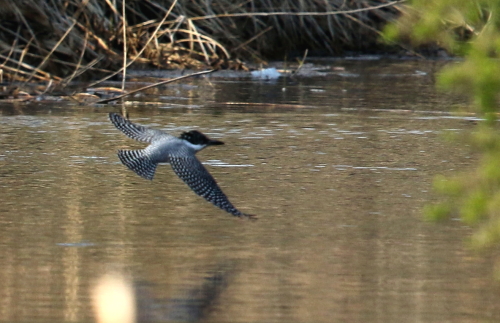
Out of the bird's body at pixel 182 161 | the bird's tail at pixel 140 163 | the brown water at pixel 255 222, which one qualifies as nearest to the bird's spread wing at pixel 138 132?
the bird's body at pixel 182 161

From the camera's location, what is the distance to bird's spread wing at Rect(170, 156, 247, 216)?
459 centimetres

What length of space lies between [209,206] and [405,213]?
96cm

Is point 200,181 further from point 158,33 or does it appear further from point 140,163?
point 158,33

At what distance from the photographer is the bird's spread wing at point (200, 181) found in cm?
459

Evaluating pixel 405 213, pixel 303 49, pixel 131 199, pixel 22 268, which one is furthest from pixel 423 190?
pixel 303 49

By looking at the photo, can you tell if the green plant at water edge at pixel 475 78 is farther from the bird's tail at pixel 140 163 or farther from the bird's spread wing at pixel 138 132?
the bird's spread wing at pixel 138 132

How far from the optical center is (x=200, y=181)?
15.4 feet

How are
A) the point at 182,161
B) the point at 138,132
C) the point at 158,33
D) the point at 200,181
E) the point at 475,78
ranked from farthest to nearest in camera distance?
the point at 158,33 < the point at 138,132 < the point at 182,161 < the point at 200,181 < the point at 475,78

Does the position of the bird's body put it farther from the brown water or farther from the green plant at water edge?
the green plant at water edge

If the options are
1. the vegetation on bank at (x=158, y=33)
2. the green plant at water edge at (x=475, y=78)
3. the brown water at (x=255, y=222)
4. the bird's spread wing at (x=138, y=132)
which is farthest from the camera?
the vegetation on bank at (x=158, y=33)

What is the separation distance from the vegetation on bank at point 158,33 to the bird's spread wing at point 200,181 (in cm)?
465

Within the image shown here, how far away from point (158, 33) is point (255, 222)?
745 centimetres

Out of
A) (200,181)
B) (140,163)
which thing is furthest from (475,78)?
(140,163)

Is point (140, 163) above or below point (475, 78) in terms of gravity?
below
